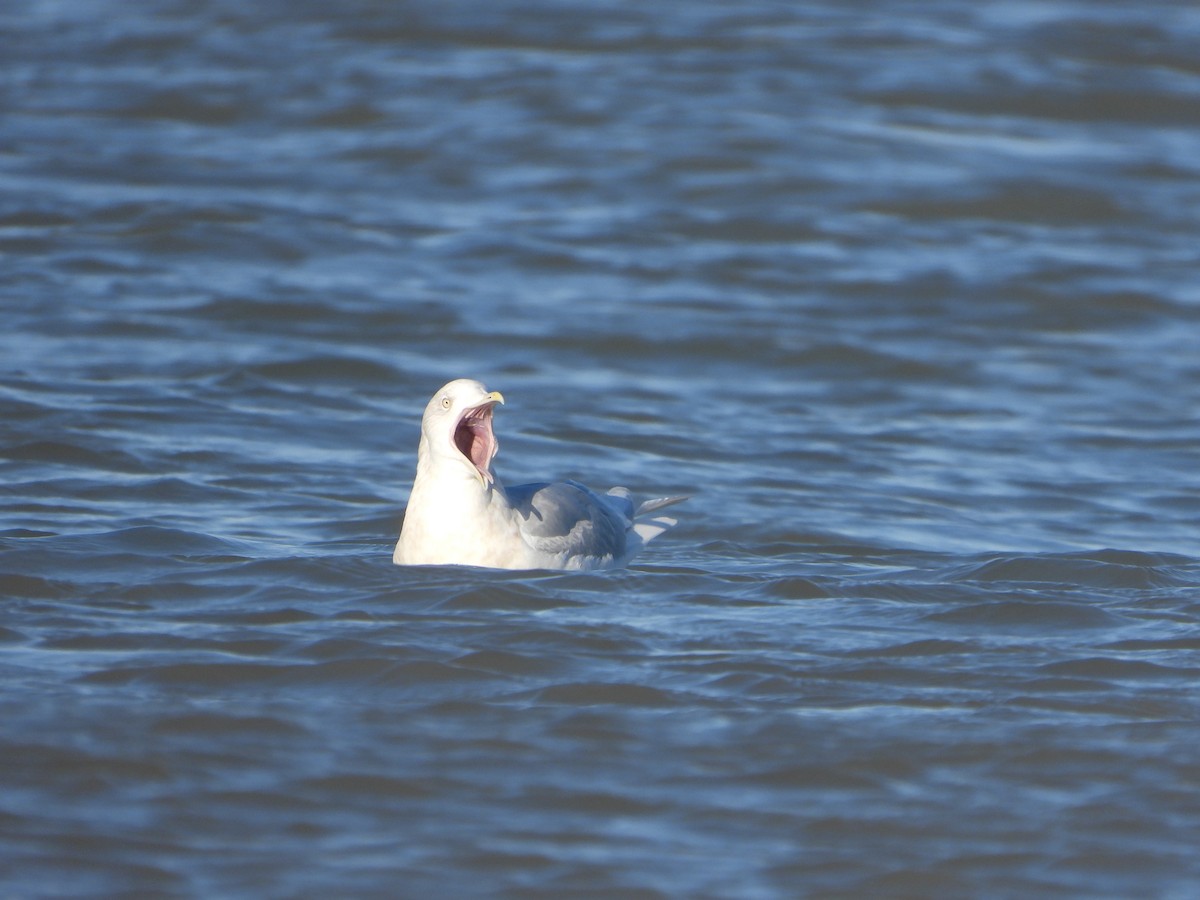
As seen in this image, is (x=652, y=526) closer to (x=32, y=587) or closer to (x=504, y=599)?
(x=504, y=599)

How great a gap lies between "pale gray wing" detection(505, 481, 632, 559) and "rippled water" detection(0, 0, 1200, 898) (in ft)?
0.58

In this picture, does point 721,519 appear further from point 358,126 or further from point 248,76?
point 248,76

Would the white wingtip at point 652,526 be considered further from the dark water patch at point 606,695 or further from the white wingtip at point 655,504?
the dark water patch at point 606,695

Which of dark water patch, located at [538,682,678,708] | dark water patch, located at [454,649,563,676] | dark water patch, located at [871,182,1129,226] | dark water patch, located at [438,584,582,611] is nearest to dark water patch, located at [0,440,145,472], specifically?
dark water patch, located at [438,584,582,611]

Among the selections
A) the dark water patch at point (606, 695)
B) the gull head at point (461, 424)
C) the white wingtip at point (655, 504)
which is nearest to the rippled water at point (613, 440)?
the dark water patch at point (606, 695)

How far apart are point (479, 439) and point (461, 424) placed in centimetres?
9

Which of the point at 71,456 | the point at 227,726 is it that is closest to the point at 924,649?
the point at 227,726

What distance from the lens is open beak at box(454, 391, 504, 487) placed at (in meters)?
6.21

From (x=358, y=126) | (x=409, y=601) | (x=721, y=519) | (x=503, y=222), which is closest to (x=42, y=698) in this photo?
(x=409, y=601)

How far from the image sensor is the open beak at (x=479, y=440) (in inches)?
245

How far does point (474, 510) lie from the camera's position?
6.16 m

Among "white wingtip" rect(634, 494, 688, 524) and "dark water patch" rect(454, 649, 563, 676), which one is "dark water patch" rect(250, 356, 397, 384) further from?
"dark water patch" rect(454, 649, 563, 676)

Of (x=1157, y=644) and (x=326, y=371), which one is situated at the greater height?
(x=326, y=371)

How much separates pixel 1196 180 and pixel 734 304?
5.17m
